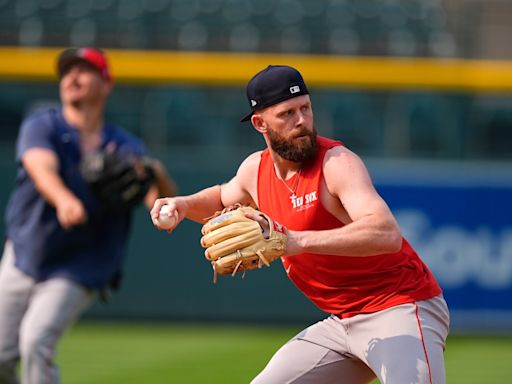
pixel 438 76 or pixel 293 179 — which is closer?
pixel 293 179

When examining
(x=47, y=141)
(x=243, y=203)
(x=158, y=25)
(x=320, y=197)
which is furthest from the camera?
(x=158, y=25)

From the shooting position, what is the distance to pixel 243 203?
5117mm

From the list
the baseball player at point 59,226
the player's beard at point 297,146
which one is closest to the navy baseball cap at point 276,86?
the player's beard at point 297,146

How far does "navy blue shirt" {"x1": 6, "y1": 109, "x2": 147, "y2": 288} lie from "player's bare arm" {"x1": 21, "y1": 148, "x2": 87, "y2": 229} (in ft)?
0.27

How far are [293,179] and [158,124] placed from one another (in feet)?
25.7

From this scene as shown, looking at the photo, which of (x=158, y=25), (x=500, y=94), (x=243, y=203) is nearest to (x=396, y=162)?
(x=500, y=94)

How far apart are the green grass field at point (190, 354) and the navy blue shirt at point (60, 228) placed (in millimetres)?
2220

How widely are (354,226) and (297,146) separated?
526 mm

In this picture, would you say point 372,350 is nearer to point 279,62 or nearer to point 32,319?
point 32,319

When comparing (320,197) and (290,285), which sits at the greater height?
(320,197)

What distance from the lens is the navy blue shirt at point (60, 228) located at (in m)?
6.38

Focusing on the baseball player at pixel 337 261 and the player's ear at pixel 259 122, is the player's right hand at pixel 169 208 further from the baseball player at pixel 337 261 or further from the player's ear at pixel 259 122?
the player's ear at pixel 259 122

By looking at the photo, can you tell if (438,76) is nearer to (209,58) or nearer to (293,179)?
(209,58)

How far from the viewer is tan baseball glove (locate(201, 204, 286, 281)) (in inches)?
164
